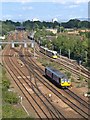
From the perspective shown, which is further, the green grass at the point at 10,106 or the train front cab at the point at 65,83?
the train front cab at the point at 65,83

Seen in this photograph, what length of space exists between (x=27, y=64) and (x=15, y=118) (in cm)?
3560

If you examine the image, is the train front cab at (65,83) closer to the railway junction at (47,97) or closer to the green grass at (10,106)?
the railway junction at (47,97)

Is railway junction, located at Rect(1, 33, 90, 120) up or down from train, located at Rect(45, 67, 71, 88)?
down

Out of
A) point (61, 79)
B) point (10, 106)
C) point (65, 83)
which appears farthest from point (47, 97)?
point (10, 106)

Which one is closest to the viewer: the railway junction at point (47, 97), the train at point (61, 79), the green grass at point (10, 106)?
the green grass at point (10, 106)

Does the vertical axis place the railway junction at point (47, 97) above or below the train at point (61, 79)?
below

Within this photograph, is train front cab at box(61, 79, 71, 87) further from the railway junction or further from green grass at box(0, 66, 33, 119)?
green grass at box(0, 66, 33, 119)

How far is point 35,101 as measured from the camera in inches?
1176

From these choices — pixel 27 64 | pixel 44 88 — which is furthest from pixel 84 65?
pixel 44 88

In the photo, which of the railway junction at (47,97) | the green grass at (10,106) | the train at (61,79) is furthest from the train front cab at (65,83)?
the green grass at (10,106)

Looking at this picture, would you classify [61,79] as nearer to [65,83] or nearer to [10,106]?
[65,83]

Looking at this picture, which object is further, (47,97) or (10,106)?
(47,97)

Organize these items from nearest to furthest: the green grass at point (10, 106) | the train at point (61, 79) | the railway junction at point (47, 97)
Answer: the green grass at point (10, 106) < the railway junction at point (47, 97) < the train at point (61, 79)

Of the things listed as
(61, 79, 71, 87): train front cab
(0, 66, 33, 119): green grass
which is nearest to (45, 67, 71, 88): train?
(61, 79, 71, 87): train front cab
